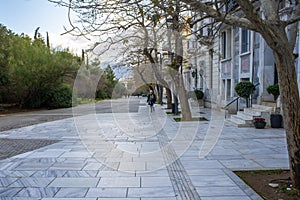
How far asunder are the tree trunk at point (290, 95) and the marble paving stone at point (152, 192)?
1904mm

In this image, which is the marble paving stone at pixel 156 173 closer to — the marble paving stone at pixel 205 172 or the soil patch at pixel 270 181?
the marble paving stone at pixel 205 172

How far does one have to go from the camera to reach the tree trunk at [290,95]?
386cm

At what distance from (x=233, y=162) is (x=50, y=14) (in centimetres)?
464

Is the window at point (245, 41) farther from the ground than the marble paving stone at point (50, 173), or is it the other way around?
the window at point (245, 41)

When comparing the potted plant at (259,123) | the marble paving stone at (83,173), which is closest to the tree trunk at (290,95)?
the marble paving stone at (83,173)

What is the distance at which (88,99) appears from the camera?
3616cm

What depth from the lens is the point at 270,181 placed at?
14.5ft

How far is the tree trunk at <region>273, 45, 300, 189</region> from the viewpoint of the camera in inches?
152

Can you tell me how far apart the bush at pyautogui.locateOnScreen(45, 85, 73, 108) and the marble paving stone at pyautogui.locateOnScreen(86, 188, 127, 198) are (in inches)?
844

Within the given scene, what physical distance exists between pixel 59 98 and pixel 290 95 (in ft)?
75.0

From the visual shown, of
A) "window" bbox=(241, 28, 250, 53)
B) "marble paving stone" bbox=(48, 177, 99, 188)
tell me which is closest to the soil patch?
"marble paving stone" bbox=(48, 177, 99, 188)

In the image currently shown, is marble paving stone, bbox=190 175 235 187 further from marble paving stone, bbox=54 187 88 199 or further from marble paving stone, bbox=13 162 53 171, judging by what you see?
marble paving stone, bbox=13 162 53 171

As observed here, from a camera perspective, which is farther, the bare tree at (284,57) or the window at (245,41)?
the window at (245,41)

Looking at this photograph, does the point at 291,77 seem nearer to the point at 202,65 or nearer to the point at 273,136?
the point at 273,136
